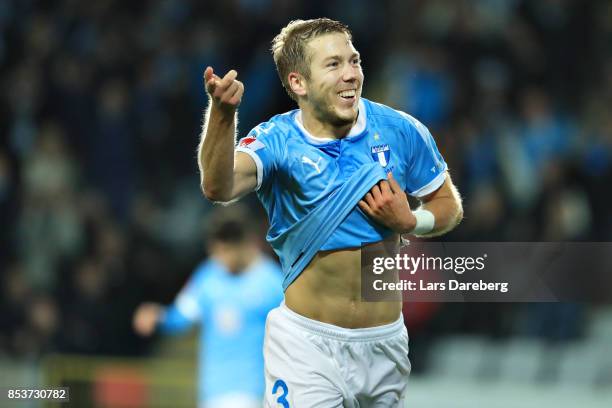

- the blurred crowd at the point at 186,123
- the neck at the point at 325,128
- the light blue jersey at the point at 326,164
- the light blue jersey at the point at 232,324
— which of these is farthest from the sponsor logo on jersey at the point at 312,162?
the blurred crowd at the point at 186,123

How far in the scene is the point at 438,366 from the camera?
30.0 feet

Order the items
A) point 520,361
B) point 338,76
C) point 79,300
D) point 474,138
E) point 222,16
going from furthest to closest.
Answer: point 222,16, point 79,300, point 474,138, point 520,361, point 338,76

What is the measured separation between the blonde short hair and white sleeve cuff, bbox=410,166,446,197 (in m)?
0.64

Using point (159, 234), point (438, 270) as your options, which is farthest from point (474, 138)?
point (438, 270)

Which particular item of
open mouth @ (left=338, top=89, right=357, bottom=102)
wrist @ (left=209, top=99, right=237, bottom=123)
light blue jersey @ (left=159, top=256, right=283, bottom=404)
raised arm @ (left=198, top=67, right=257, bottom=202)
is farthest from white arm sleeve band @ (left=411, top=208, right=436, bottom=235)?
light blue jersey @ (left=159, top=256, right=283, bottom=404)

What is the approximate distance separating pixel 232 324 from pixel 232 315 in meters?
0.06

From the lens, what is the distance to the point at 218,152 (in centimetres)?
423

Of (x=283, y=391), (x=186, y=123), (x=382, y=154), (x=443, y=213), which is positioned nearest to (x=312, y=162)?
(x=382, y=154)

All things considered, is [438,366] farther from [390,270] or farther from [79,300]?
[390,270]

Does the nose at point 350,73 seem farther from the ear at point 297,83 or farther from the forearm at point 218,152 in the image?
the forearm at point 218,152

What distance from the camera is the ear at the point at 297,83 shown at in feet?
15.4

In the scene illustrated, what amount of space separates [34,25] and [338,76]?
28.2 feet

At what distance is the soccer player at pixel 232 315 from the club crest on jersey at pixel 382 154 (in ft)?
10.8

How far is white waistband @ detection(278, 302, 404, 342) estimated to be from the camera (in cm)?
A: 459
